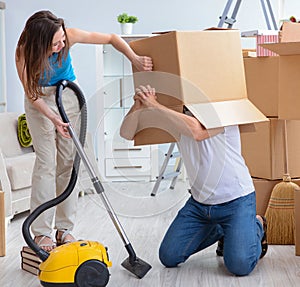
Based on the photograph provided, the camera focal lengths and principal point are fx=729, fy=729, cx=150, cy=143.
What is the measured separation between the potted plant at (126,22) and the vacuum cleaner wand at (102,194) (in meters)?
3.00

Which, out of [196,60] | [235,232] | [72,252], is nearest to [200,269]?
[235,232]

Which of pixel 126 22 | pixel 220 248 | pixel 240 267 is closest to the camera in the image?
pixel 240 267

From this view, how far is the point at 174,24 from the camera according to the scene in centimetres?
611

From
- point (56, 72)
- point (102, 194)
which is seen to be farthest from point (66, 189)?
point (56, 72)

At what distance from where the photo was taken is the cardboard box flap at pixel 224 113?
2.78m

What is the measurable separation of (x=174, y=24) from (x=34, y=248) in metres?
3.76

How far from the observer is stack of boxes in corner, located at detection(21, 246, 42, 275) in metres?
2.94

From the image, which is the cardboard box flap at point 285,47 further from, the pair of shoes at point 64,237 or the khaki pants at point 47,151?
the pair of shoes at point 64,237

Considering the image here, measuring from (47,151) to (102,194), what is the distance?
1.27 feet

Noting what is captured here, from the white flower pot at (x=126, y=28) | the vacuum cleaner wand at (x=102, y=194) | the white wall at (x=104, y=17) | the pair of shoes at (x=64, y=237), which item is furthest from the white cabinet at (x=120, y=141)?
the white wall at (x=104, y=17)

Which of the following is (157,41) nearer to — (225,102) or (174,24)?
(225,102)

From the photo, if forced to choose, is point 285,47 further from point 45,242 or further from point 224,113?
point 45,242

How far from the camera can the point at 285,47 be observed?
3.05 meters

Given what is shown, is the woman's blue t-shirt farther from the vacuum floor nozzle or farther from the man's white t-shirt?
the vacuum floor nozzle
